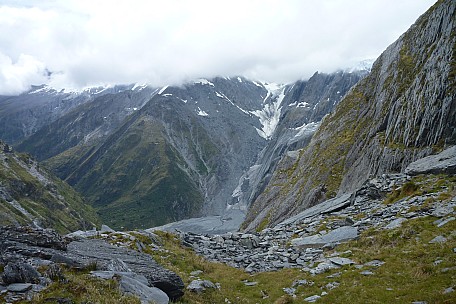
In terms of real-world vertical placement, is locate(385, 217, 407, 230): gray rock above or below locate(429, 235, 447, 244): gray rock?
below

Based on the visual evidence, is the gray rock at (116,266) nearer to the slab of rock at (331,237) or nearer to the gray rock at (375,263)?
Answer: the gray rock at (375,263)

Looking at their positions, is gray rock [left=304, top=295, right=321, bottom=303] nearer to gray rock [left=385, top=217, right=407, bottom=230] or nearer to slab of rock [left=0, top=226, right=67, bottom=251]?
gray rock [left=385, top=217, right=407, bottom=230]

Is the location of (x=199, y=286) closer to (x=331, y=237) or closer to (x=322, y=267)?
(x=322, y=267)

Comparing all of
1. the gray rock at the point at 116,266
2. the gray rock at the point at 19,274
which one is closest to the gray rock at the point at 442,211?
the gray rock at the point at 116,266

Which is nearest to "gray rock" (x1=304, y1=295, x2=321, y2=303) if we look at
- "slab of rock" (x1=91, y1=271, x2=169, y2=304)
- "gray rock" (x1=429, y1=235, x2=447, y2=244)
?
"slab of rock" (x1=91, y1=271, x2=169, y2=304)

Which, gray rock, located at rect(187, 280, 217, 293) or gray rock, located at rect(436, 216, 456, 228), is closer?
gray rock, located at rect(187, 280, 217, 293)

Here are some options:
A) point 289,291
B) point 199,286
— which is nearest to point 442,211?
point 289,291

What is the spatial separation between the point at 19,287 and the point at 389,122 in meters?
73.8

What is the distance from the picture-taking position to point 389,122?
72.1 m

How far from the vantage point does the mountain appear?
55.1m

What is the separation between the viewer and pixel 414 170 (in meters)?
41.0

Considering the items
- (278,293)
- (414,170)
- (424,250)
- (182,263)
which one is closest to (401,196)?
(414,170)

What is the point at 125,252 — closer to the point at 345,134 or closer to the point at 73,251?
the point at 73,251

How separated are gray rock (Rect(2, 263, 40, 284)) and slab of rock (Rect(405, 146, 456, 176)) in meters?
38.6
